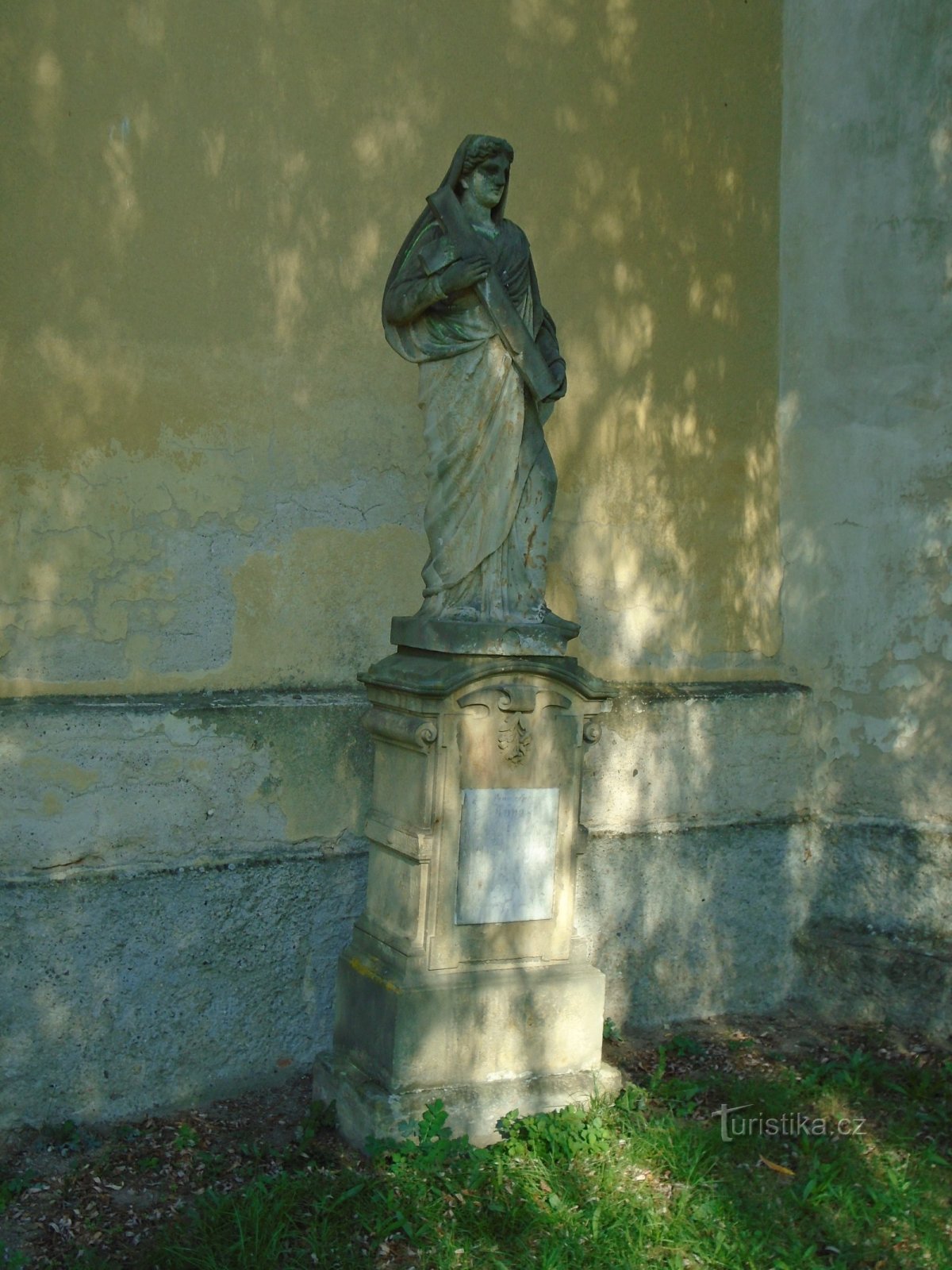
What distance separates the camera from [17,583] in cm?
462

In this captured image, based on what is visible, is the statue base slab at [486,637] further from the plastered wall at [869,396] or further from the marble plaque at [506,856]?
the plastered wall at [869,396]

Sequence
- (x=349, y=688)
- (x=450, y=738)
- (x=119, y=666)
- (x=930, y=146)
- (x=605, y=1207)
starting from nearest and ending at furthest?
(x=605, y=1207) → (x=450, y=738) → (x=119, y=666) → (x=349, y=688) → (x=930, y=146)

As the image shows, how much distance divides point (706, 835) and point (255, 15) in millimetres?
3993

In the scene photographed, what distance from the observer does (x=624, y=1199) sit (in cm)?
417

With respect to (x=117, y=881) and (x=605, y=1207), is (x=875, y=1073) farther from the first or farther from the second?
(x=117, y=881)

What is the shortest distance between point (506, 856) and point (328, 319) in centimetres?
225

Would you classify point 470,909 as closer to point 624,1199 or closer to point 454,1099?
point 454,1099

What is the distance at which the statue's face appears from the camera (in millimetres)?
4566

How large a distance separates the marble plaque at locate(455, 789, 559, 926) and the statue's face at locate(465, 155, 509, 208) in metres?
2.09

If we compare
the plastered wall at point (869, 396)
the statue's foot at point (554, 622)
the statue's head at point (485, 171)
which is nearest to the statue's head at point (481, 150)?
the statue's head at point (485, 171)

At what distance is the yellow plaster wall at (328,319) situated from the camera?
468 cm

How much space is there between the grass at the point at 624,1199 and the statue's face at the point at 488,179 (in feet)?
10.3

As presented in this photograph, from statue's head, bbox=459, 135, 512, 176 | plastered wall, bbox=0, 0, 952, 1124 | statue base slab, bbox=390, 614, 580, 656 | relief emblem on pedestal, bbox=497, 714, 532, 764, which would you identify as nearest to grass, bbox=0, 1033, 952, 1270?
plastered wall, bbox=0, 0, 952, 1124

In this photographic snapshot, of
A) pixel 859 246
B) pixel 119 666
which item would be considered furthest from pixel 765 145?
pixel 119 666
